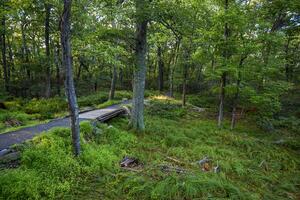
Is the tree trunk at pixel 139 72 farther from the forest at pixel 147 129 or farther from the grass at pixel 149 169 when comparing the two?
the grass at pixel 149 169

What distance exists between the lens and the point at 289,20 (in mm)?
16438

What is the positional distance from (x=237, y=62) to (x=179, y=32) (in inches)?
190

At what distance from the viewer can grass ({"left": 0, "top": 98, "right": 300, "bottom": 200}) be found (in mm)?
5055

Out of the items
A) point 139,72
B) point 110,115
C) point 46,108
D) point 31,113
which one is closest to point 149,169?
point 139,72

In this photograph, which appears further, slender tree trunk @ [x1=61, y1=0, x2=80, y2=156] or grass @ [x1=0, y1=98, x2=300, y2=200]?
slender tree trunk @ [x1=61, y1=0, x2=80, y2=156]

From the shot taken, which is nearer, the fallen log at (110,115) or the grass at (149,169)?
the grass at (149,169)

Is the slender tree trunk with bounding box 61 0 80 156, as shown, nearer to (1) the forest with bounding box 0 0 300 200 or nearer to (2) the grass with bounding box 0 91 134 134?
(1) the forest with bounding box 0 0 300 200

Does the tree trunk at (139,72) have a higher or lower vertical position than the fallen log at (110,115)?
higher

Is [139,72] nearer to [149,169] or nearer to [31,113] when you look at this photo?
[149,169]

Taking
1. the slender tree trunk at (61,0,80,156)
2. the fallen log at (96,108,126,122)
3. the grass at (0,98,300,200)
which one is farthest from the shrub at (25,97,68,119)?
the slender tree trunk at (61,0,80,156)

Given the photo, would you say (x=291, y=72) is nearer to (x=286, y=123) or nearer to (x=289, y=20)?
(x=289, y=20)

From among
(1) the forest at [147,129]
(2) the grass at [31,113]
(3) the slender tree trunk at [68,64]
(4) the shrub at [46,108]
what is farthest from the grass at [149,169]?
(4) the shrub at [46,108]

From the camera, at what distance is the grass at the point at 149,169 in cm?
505

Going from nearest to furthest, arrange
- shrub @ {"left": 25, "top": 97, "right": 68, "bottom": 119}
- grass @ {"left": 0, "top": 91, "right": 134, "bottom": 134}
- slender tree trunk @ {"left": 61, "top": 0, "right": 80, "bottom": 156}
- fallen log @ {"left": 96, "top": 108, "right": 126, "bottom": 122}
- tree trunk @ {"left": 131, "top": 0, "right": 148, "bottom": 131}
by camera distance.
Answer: slender tree trunk @ {"left": 61, "top": 0, "right": 80, "bottom": 156} → tree trunk @ {"left": 131, "top": 0, "right": 148, "bottom": 131} → grass @ {"left": 0, "top": 91, "right": 134, "bottom": 134} → fallen log @ {"left": 96, "top": 108, "right": 126, "bottom": 122} → shrub @ {"left": 25, "top": 97, "right": 68, "bottom": 119}
